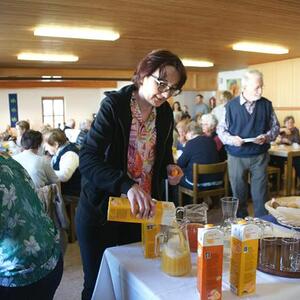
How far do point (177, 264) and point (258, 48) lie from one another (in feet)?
15.7

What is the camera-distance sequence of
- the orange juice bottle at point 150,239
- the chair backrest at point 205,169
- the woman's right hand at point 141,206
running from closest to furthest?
the woman's right hand at point 141,206 < the orange juice bottle at point 150,239 < the chair backrest at point 205,169

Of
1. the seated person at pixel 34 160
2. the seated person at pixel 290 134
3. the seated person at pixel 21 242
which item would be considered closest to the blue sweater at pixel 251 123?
the seated person at pixel 34 160

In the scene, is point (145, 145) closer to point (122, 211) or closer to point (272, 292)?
point (122, 211)

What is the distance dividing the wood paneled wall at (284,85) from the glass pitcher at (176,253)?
626 centimetres

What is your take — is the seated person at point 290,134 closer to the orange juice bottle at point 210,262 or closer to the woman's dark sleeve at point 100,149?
the woman's dark sleeve at point 100,149

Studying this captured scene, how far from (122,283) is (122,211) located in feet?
0.87

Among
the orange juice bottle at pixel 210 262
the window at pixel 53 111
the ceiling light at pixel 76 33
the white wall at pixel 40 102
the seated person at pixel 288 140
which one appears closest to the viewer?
the orange juice bottle at pixel 210 262

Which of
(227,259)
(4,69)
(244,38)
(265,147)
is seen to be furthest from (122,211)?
(4,69)

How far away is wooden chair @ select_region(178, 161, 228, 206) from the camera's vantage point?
3.40 meters

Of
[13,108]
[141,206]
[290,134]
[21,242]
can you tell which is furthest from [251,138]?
[13,108]

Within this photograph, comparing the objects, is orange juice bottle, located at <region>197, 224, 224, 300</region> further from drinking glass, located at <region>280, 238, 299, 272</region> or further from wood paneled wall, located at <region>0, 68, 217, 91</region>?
wood paneled wall, located at <region>0, 68, 217, 91</region>

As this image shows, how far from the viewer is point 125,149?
1.33 metres

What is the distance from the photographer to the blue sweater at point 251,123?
2.94 m

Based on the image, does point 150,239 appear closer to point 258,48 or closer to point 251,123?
point 251,123
